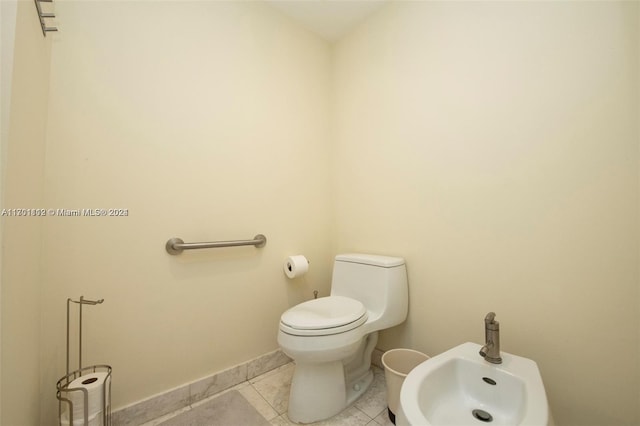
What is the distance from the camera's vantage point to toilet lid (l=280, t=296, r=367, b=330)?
1024 mm

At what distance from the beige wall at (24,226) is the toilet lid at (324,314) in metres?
0.74

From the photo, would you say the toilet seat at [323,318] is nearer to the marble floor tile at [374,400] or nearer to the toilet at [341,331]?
the toilet at [341,331]

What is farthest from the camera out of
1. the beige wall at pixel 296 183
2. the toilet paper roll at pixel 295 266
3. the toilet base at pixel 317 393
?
the toilet paper roll at pixel 295 266

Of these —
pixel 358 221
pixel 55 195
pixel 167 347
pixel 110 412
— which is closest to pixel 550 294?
pixel 358 221

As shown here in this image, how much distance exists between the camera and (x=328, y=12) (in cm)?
153

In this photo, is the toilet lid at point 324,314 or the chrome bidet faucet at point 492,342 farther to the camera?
the toilet lid at point 324,314

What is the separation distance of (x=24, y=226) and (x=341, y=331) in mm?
1037

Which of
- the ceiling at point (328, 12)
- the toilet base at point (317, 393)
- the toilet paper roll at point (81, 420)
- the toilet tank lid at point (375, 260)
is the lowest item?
the toilet base at point (317, 393)

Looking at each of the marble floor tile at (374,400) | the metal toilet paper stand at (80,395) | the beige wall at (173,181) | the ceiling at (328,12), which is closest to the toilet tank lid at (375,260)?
the beige wall at (173,181)

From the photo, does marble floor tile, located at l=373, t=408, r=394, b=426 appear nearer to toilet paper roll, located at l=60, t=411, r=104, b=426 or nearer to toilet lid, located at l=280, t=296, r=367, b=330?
toilet lid, located at l=280, t=296, r=367, b=330

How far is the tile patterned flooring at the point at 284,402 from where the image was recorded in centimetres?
109

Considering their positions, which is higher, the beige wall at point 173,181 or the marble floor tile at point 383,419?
the beige wall at point 173,181

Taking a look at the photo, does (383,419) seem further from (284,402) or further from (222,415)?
(222,415)

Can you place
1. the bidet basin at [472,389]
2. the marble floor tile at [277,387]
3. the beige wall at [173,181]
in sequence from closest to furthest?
the bidet basin at [472,389] < the beige wall at [173,181] < the marble floor tile at [277,387]
